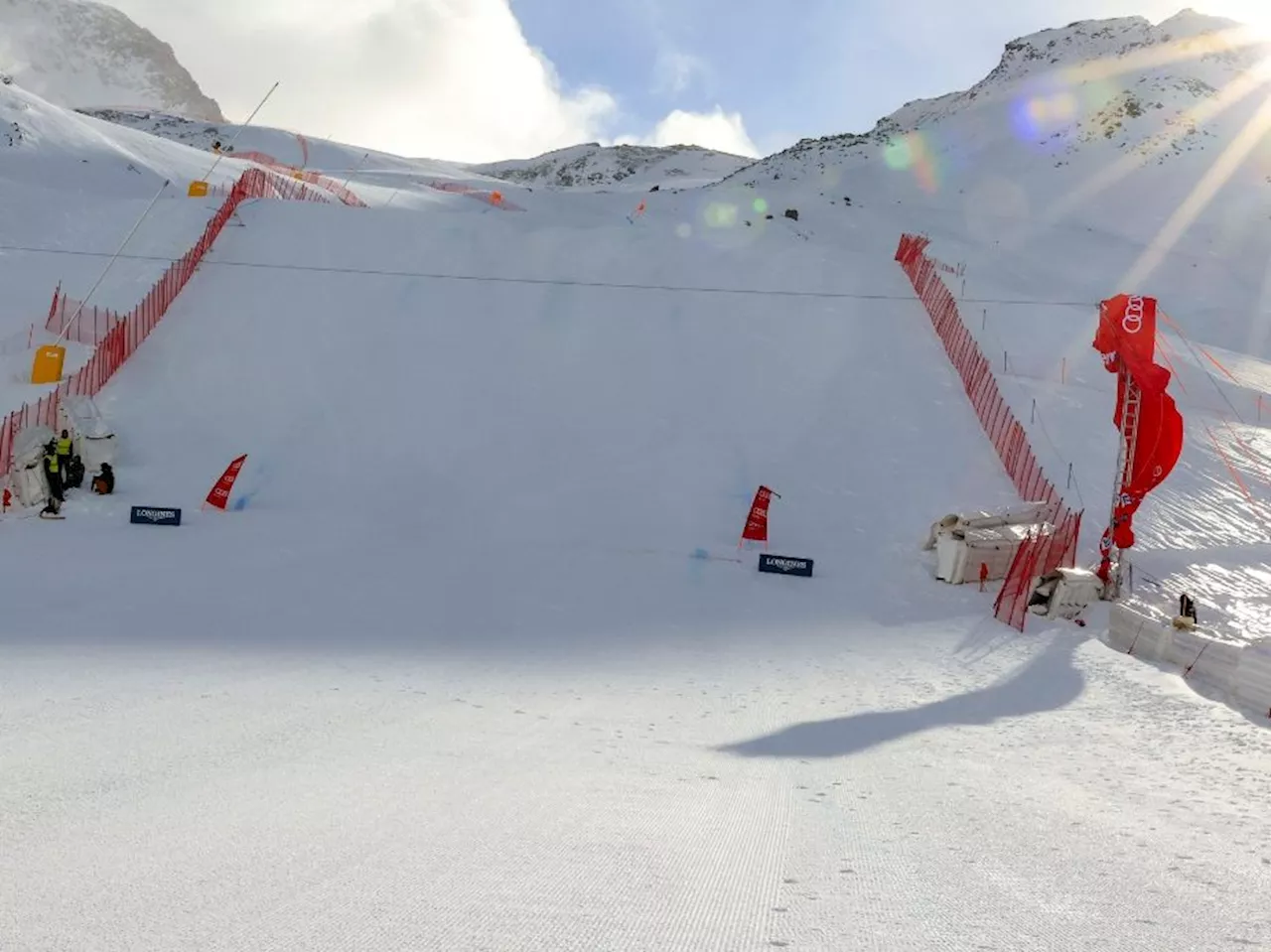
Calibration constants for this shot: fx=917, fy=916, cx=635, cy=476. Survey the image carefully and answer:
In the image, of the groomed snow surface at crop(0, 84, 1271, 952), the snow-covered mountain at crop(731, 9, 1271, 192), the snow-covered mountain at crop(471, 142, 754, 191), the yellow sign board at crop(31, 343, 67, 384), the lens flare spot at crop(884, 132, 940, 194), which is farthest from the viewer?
the snow-covered mountain at crop(471, 142, 754, 191)

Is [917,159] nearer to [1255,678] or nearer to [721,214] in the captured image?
[721,214]

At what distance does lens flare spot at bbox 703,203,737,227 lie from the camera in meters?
37.6

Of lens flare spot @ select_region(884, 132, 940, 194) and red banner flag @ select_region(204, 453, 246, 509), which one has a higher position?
lens flare spot @ select_region(884, 132, 940, 194)

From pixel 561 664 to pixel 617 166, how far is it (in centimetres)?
11558

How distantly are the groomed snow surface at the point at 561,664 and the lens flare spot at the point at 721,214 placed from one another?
7.25 meters

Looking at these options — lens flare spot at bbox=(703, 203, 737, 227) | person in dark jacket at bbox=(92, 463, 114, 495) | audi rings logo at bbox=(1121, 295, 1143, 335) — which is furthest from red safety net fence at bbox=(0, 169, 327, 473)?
audi rings logo at bbox=(1121, 295, 1143, 335)

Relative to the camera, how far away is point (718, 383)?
2422 cm

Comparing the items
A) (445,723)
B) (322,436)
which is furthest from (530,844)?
(322,436)

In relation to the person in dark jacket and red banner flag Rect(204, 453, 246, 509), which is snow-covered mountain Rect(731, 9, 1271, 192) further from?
the person in dark jacket

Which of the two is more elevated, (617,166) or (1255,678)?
(617,166)

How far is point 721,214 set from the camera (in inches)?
1620

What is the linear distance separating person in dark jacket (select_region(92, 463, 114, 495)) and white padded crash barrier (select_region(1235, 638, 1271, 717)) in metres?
18.2

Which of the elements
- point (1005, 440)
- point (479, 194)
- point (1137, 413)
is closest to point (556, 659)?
point (1137, 413)

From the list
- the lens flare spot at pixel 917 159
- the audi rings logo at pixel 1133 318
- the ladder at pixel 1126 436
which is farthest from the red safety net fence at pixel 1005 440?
the lens flare spot at pixel 917 159
